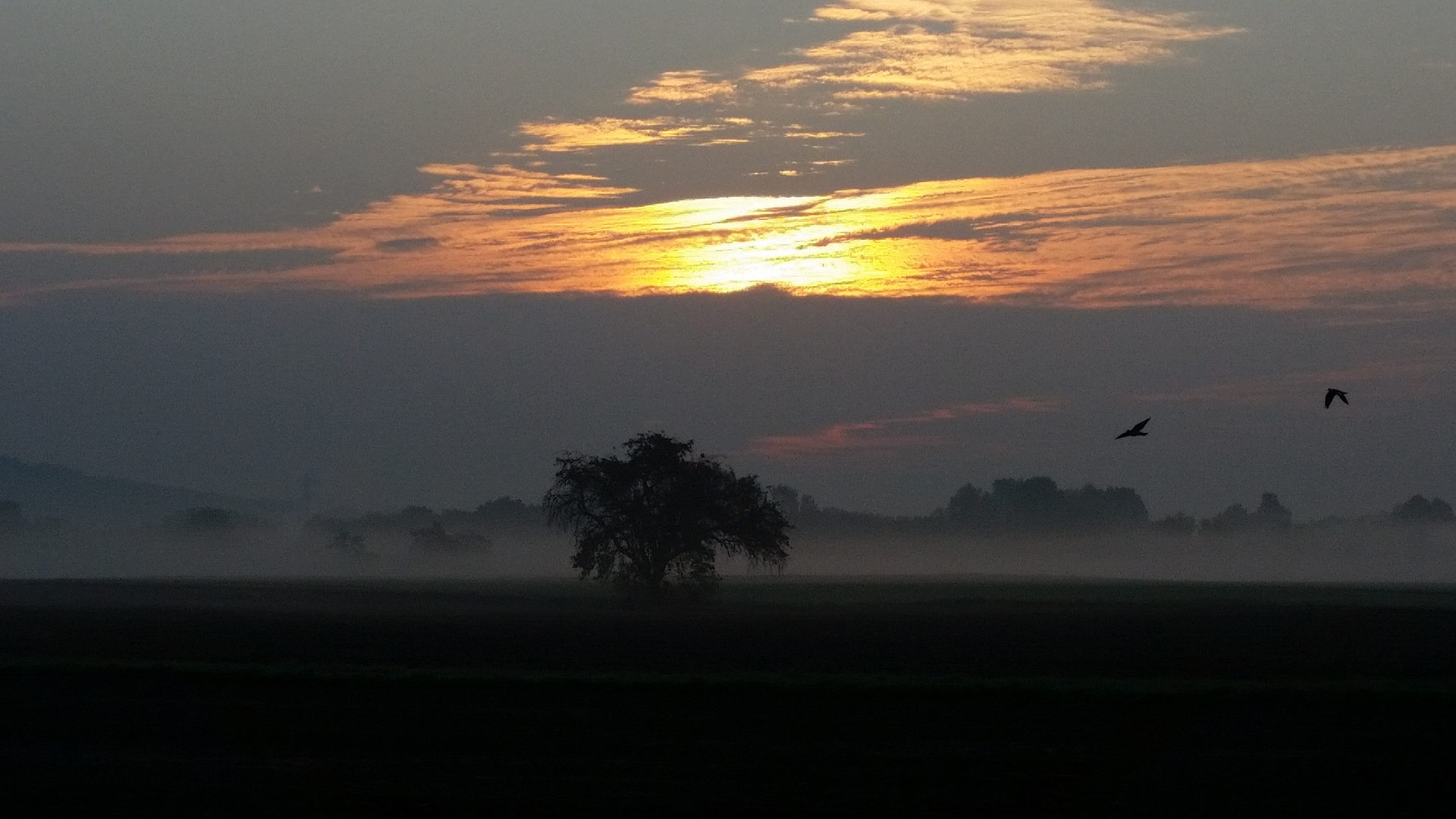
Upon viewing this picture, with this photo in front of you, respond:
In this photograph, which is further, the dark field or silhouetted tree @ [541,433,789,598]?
silhouetted tree @ [541,433,789,598]

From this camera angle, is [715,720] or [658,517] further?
[658,517]

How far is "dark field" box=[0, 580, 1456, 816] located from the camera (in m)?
23.6

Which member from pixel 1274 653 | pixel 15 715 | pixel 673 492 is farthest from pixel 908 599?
pixel 15 715

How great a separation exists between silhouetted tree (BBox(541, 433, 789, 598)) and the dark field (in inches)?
888

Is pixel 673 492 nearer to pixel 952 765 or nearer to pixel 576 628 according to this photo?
pixel 576 628

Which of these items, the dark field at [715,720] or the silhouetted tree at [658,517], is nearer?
the dark field at [715,720]

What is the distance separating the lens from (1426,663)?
163ft

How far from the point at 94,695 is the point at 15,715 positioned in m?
4.04

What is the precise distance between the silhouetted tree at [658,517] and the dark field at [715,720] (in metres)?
22.6

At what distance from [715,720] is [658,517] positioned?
59.2 m

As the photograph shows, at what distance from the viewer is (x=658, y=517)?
9131 cm

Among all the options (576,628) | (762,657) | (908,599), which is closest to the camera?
(762,657)

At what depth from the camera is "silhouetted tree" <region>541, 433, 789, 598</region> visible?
9119cm

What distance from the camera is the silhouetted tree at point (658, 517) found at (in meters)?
91.2
